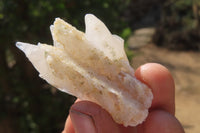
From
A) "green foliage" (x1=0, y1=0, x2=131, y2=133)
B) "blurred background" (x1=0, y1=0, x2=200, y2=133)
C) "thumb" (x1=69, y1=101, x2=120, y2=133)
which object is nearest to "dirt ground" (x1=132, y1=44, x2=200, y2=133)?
"blurred background" (x1=0, y1=0, x2=200, y2=133)

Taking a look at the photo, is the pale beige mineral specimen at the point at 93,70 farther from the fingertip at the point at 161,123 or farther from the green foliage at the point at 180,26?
the green foliage at the point at 180,26

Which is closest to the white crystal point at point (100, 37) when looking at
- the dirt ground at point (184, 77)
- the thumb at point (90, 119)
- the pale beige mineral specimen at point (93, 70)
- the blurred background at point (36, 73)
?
the pale beige mineral specimen at point (93, 70)

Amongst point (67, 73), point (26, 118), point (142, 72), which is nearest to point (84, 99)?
point (67, 73)

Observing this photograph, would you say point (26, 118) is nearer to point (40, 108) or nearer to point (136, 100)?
point (40, 108)

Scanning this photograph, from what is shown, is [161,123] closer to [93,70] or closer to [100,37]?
[93,70]

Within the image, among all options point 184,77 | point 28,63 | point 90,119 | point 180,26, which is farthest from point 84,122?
point 180,26

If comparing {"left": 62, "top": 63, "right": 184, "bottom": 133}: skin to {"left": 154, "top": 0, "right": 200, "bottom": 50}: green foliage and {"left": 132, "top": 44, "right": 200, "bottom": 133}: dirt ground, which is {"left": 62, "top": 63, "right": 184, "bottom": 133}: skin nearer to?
{"left": 132, "top": 44, "right": 200, "bottom": 133}: dirt ground
